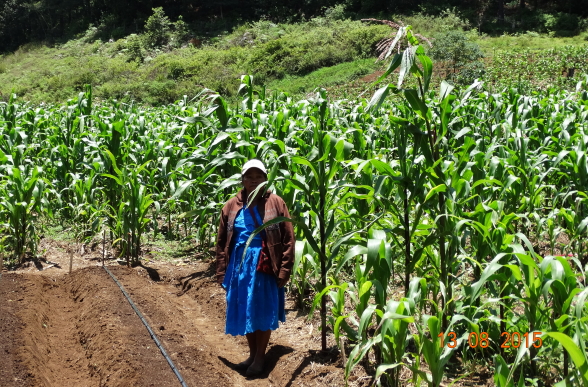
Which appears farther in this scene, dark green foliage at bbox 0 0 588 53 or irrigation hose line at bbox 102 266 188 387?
dark green foliage at bbox 0 0 588 53

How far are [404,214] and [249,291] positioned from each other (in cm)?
110

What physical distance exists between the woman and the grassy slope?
20170 mm

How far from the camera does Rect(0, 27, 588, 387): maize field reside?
9.18ft

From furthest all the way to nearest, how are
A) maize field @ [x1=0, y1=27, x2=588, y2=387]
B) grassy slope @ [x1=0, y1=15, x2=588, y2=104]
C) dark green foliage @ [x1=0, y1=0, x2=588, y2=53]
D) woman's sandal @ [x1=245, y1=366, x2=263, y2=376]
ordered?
dark green foliage @ [x1=0, y1=0, x2=588, y2=53] < grassy slope @ [x1=0, y1=15, x2=588, y2=104] < woman's sandal @ [x1=245, y1=366, x2=263, y2=376] < maize field @ [x1=0, y1=27, x2=588, y2=387]

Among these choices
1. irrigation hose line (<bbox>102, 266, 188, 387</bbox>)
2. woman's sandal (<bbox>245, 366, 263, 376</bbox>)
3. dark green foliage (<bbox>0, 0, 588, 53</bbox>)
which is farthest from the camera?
dark green foliage (<bbox>0, 0, 588, 53</bbox>)

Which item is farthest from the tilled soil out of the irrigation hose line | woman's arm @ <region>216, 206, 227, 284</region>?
woman's arm @ <region>216, 206, 227, 284</region>

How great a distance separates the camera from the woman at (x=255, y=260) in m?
3.67

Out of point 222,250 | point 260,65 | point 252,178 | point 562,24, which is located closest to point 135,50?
point 260,65

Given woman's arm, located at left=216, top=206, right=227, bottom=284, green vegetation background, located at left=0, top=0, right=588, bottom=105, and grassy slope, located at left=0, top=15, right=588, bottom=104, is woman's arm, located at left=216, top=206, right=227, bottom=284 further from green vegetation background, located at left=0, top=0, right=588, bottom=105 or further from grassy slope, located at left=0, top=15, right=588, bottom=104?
grassy slope, located at left=0, top=15, right=588, bottom=104

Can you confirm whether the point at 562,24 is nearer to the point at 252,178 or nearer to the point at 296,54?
the point at 296,54

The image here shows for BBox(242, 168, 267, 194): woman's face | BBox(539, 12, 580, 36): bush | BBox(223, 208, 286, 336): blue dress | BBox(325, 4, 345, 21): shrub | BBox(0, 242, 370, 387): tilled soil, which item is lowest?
BBox(0, 242, 370, 387): tilled soil

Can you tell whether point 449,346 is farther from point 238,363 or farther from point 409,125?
point 238,363

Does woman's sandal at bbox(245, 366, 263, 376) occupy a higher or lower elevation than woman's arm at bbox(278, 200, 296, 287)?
lower

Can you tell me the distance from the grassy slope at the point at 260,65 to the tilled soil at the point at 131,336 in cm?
1907
